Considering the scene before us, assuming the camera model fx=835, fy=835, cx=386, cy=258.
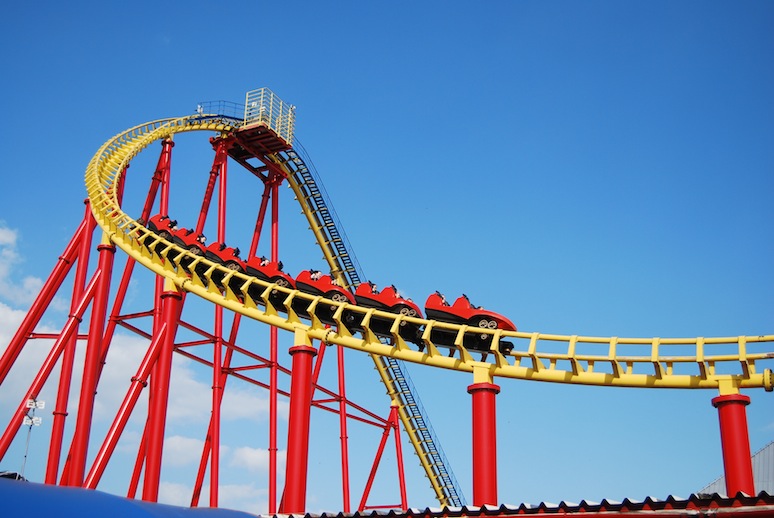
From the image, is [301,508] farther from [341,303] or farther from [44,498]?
[44,498]

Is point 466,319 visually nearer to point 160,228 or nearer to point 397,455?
point 160,228

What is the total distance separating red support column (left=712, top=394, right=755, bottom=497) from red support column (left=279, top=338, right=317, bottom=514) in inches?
A: 225

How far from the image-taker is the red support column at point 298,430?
11.9 metres

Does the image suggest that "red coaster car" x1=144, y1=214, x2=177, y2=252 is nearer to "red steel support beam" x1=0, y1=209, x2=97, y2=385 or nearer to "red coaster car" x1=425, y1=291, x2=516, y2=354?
"red steel support beam" x1=0, y1=209, x2=97, y2=385

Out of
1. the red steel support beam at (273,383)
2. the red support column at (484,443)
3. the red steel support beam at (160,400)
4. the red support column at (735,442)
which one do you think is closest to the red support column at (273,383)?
the red steel support beam at (273,383)

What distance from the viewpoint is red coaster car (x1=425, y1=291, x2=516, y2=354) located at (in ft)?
43.2

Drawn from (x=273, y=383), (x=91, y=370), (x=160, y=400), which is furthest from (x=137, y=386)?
(x=273, y=383)

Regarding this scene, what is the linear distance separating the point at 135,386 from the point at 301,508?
4693 mm

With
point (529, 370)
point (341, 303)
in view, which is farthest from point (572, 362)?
point (341, 303)

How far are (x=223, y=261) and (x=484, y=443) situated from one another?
6403 mm

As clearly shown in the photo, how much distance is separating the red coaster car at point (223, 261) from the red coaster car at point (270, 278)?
21 centimetres

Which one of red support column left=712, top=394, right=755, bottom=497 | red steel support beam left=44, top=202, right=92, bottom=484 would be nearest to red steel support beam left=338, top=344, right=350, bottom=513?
red steel support beam left=44, top=202, right=92, bottom=484

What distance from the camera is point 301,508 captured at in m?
11.9

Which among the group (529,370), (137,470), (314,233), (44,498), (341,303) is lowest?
(44,498)
